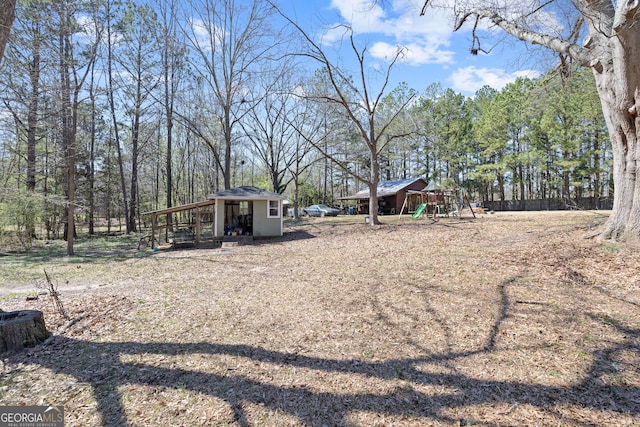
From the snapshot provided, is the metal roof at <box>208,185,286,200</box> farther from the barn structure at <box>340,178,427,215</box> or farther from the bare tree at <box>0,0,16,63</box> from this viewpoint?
the barn structure at <box>340,178,427,215</box>

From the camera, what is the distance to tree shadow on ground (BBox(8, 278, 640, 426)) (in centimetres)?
249

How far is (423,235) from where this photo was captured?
10.9 metres

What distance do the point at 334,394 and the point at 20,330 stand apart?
3953 mm

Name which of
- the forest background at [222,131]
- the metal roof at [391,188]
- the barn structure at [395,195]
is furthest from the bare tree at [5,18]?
the metal roof at [391,188]

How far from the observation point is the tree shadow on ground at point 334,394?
2494 mm

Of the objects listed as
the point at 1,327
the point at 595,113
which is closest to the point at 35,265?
the point at 1,327

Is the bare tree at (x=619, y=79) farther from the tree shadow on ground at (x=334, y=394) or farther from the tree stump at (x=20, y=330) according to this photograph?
the tree stump at (x=20, y=330)

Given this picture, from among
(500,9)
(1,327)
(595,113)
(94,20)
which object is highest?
(94,20)

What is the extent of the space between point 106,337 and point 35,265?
28.6 feet

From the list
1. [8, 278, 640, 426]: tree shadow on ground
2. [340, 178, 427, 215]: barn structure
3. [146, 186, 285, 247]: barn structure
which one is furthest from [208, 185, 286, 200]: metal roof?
[340, 178, 427, 215]: barn structure

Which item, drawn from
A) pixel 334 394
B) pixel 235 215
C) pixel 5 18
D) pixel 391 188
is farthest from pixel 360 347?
pixel 391 188

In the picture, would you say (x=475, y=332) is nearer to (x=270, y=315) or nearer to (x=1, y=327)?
(x=270, y=315)

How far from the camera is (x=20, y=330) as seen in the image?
3623mm

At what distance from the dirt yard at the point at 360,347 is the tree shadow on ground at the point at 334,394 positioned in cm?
2
